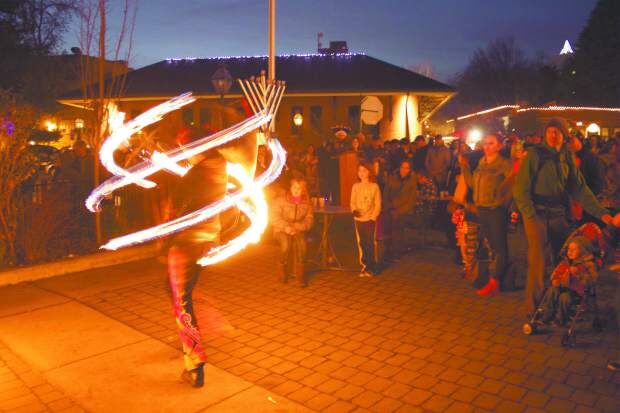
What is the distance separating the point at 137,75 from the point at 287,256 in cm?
3119

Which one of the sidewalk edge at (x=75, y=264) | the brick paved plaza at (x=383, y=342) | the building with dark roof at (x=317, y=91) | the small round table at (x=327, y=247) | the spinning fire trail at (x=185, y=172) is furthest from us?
the building with dark roof at (x=317, y=91)

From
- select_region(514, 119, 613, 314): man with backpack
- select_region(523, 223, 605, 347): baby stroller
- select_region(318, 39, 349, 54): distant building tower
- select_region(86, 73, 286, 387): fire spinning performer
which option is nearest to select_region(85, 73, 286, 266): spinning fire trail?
select_region(86, 73, 286, 387): fire spinning performer

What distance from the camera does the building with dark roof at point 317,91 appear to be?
31422 millimetres

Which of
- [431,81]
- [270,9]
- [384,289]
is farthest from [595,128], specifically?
[384,289]

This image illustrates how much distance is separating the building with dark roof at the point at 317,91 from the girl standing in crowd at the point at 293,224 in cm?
2296

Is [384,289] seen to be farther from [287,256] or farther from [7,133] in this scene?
[7,133]

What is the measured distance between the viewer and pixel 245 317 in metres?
6.80

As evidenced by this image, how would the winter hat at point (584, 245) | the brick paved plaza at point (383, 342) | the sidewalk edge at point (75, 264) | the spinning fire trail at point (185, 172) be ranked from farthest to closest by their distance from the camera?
the sidewalk edge at point (75, 264) < the winter hat at point (584, 245) < the spinning fire trail at point (185, 172) < the brick paved plaza at point (383, 342)

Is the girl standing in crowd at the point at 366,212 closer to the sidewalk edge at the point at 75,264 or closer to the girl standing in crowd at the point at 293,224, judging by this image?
the girl standing in crowd at the point at 293,224

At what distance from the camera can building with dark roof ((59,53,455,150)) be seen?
31422 mm

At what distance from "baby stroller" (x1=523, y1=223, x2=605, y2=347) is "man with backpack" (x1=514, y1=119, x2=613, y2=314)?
0.23m

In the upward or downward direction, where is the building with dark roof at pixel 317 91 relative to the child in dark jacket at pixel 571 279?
upward

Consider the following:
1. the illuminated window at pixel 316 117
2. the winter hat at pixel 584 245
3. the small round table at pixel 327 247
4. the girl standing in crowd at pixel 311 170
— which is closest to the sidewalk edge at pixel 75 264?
the small round table at pixel 327 247

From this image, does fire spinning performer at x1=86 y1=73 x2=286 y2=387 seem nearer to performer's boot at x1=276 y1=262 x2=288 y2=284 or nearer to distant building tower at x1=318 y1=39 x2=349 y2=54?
performer's boot at x1=276 y1=262 x2=288 y2=284
